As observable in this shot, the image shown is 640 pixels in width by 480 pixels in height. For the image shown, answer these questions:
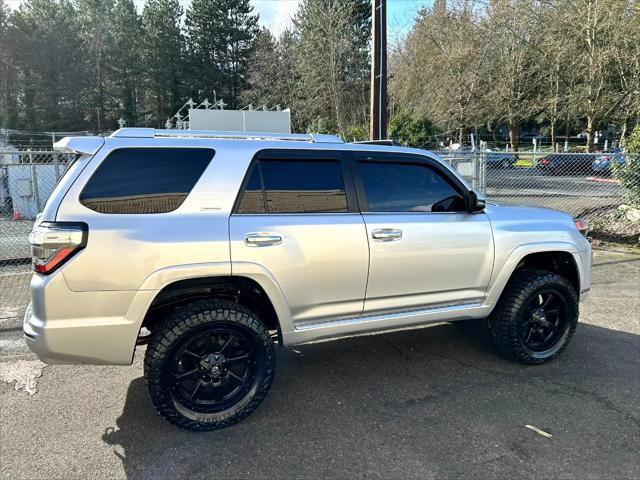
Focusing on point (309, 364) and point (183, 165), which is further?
point (309, 364)

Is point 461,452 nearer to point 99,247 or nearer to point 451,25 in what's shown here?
point 99,247

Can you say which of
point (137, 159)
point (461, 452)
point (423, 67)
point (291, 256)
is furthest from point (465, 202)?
point (423, 67)

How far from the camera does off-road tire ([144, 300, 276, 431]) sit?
284 centimetres

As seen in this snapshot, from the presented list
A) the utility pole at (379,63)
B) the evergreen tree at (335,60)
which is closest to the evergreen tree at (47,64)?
the evergreen tree at (335,60)

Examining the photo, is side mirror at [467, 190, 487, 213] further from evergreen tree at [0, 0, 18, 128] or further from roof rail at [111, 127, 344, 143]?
evergreen tree at [0, 0, 18, 128]

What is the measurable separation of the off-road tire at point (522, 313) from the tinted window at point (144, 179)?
2.61 metres

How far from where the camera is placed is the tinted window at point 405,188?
3453 millimetres

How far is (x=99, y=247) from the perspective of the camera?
2.65 meters

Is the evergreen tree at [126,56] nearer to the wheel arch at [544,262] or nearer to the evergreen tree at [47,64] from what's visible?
the evergreen tree at [47,64]

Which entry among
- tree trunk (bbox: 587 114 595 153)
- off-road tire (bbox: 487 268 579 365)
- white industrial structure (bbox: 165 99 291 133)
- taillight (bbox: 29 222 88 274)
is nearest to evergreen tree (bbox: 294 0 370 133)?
tree trunk (bbox: 587 114 595 153)

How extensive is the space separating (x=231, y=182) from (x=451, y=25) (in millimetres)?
29069

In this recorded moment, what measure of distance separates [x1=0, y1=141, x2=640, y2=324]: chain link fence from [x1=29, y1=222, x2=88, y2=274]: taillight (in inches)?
179

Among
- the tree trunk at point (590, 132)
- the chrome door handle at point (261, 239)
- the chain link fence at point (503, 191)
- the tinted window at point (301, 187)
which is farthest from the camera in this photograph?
the tree trunk at point (590, 132)

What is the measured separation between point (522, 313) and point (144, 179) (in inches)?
120
